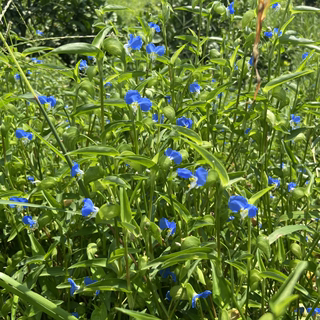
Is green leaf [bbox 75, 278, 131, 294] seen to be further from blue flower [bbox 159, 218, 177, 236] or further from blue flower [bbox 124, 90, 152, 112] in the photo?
blue flower [bbox 124, 90, 152, 112]

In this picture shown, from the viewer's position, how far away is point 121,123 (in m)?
1.12

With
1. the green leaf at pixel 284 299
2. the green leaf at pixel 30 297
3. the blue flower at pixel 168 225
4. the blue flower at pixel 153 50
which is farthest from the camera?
the blue flower at pixel 153 50

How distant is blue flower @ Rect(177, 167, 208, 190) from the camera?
1086 mm

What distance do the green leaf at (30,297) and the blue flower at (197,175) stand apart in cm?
44

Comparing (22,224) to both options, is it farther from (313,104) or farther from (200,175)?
(313,104)

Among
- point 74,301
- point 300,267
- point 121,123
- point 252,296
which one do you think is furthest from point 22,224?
point 300,267

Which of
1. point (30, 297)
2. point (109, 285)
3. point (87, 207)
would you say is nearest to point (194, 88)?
point (87, 207)

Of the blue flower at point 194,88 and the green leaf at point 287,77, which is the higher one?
the green leaf at point 287,77

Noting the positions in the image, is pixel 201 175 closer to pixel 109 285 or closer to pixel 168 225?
pixel 168 225

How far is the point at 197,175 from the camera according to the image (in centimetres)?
110

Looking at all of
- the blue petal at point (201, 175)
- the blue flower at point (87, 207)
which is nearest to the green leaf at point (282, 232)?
the blue petal at point (201, 175)

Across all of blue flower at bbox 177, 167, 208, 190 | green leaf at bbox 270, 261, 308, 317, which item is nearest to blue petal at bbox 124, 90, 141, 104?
blue flower at bbox 177, 167, 208, 190

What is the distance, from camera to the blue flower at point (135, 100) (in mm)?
1102

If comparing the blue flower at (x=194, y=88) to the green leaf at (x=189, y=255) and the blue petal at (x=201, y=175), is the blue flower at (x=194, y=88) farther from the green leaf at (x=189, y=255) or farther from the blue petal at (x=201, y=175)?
the green leaf at (x=189, y=255)
